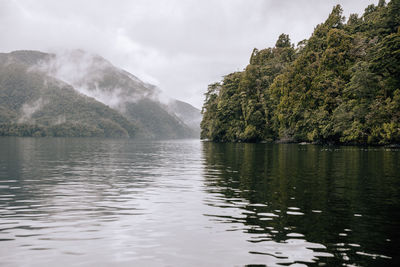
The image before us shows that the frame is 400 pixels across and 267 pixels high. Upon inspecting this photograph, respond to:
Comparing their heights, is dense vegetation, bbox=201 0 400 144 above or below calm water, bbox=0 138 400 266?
above

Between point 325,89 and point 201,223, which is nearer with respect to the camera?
point 201,223

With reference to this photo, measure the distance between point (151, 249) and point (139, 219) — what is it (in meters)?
3.86

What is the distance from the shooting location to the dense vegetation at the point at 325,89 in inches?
2810

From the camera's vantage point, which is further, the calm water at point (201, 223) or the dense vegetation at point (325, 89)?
the dense vegetation at point (325, 89)

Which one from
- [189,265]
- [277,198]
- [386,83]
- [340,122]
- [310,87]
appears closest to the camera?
[189,265]

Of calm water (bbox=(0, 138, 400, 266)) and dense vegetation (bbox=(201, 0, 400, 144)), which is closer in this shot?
calm water (bbox=(0, 138, 400, 266))

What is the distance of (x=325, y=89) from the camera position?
3607 inches

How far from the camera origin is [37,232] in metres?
12.0

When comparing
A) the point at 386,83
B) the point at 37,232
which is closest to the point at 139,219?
the point at 37,232

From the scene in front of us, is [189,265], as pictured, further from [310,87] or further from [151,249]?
[310,87]

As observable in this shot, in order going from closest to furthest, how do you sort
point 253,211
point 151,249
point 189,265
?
point 189,265 → point 151,249 → point 253,211

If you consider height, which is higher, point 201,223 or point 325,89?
point 325,89

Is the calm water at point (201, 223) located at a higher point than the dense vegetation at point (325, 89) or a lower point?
lower

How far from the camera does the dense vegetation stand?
71375 mm
